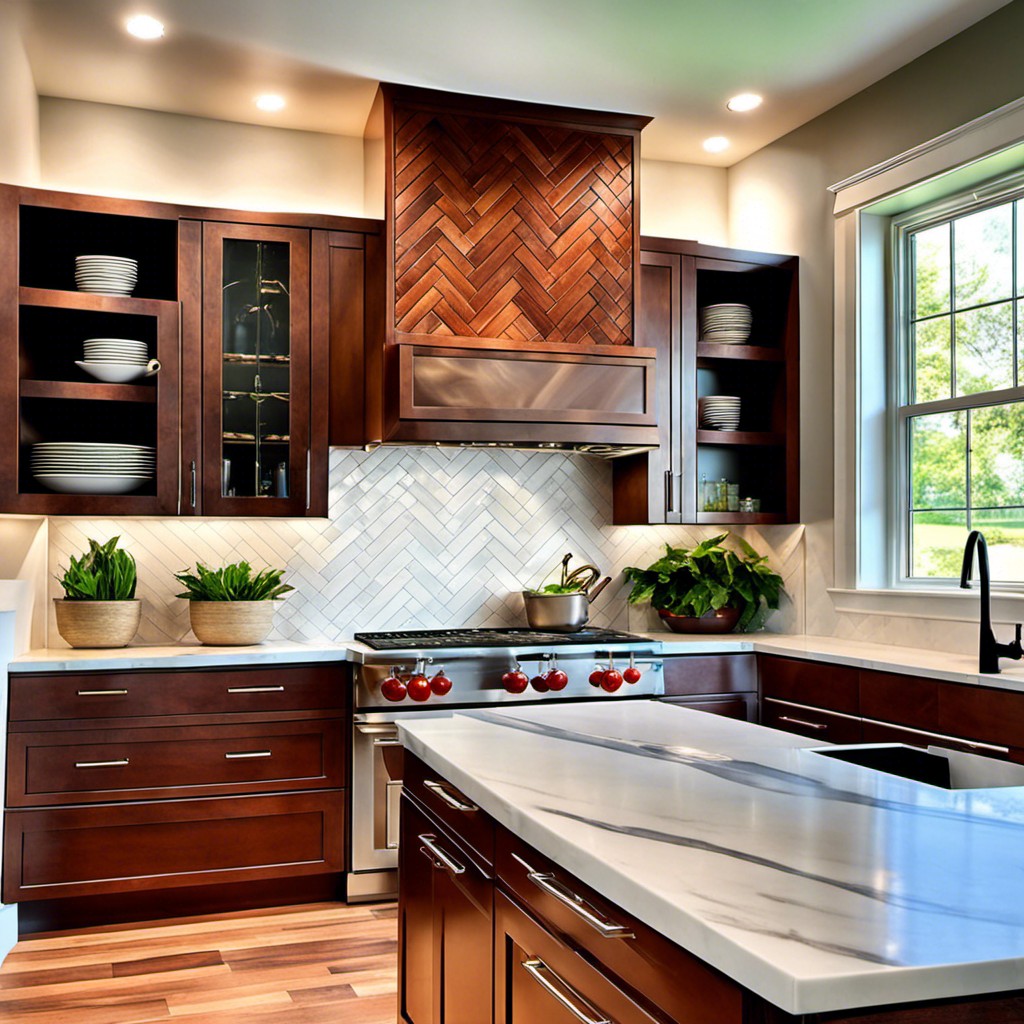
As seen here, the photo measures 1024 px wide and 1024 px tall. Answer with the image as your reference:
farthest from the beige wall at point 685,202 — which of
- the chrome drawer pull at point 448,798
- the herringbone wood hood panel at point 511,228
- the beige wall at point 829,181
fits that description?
the chrome drawer pull at point 448,798

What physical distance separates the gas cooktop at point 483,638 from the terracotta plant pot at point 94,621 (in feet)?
2.93

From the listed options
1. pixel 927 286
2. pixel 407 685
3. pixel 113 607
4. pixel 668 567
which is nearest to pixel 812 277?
pixel 927 286

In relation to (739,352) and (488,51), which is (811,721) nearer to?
(739,352)

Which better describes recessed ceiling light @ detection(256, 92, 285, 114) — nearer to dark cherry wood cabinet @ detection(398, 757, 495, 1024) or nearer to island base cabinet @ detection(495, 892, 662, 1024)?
dark cherry wood cabinet @ detection(398, 757, 495, 1024)

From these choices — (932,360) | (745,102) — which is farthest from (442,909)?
(745,102)

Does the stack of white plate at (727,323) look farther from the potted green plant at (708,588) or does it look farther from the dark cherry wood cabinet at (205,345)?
the dark cherry wood cabinet at (205,345)

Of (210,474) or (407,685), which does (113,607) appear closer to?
(210,474)

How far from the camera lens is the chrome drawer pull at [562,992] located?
1344mm

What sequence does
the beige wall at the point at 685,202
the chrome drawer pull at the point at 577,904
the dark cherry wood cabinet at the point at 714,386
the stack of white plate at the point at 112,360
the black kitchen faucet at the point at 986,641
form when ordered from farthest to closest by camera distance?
1. the beige wall at the point at 685,202
2. the dark cherry wood cabinet at the point at 714,386
3. the stack of white plate at the point at 112,360
4. the black kitchen faucet at the point at 986,641
5. the chrome drawer pull at the point at 577,904

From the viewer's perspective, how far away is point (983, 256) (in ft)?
13.3

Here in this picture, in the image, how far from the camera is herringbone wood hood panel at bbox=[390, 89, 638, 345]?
4.25 m

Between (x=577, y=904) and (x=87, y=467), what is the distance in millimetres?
3190

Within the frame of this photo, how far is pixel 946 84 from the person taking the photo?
400 cm

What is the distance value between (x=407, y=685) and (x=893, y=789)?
2.44 metres
